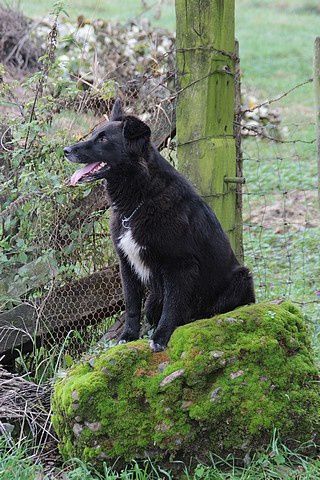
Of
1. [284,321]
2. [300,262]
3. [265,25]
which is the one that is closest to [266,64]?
[265,25]

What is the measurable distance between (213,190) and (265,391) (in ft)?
4.92

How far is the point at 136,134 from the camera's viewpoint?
179 inches

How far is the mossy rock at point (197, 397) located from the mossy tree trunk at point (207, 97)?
3.77 feet

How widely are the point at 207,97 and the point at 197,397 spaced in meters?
2.00

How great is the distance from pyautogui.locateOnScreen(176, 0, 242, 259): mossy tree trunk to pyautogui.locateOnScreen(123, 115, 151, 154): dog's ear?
620 mm

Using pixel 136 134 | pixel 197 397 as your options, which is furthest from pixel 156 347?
pixel 136 134

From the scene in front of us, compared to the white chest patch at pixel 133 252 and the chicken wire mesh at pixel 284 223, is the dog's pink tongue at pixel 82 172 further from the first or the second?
the chicken wire mesh at pixel 284 223

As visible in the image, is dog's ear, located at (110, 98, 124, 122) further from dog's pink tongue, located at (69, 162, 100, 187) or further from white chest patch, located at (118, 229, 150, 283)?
white chest patch, located at (118, 229, 150, 283)

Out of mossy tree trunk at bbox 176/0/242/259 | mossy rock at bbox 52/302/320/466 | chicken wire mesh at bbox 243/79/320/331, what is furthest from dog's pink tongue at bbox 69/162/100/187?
chicken wire mesh at bbox 243/79/320/331

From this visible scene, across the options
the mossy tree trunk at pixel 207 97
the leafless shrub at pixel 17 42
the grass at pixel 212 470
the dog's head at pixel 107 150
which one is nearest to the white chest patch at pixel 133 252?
the dog's head at pixel 107 150

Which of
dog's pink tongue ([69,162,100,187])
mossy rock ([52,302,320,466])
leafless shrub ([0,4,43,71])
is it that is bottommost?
mossy rock ([52,302,320,466])

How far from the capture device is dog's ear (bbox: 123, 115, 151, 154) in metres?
4.52

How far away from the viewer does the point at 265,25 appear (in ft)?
81.1

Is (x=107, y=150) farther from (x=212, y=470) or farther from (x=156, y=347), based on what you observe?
(x=212, y=470)
